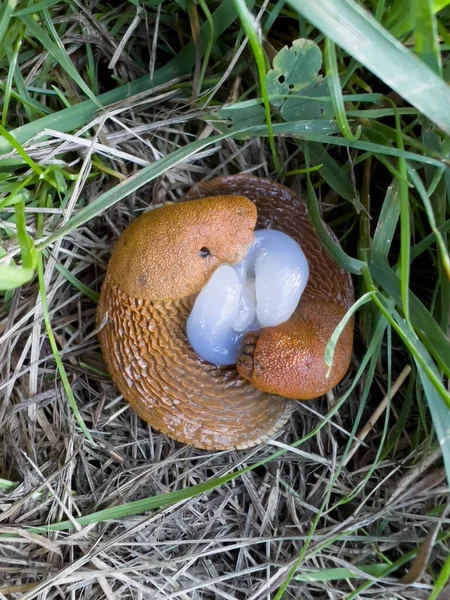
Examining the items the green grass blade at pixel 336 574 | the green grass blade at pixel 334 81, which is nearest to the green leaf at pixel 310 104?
the green grass blade at pixel 334 81

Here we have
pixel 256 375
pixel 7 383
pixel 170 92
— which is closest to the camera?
pixel 256 375

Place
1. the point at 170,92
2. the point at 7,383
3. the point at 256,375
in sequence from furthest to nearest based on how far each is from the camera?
1. the point at 170,92
2. the point at 7,383
3. the point at 256,375

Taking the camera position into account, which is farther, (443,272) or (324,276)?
(324,276)

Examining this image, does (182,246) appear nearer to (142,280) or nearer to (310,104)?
(142,280)

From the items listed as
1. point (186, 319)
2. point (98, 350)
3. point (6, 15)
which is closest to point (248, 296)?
point (186, 319)

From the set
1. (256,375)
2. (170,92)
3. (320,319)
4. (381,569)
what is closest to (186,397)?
(256,375)

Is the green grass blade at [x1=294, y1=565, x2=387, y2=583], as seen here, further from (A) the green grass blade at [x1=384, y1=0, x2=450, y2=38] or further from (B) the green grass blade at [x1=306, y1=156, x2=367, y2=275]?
(A) the green grass blade at [x1=384, y1=0, x2=450, y2=38]

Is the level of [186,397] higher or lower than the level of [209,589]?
higher

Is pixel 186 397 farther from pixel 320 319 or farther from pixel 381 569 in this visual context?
pixel 381 569
